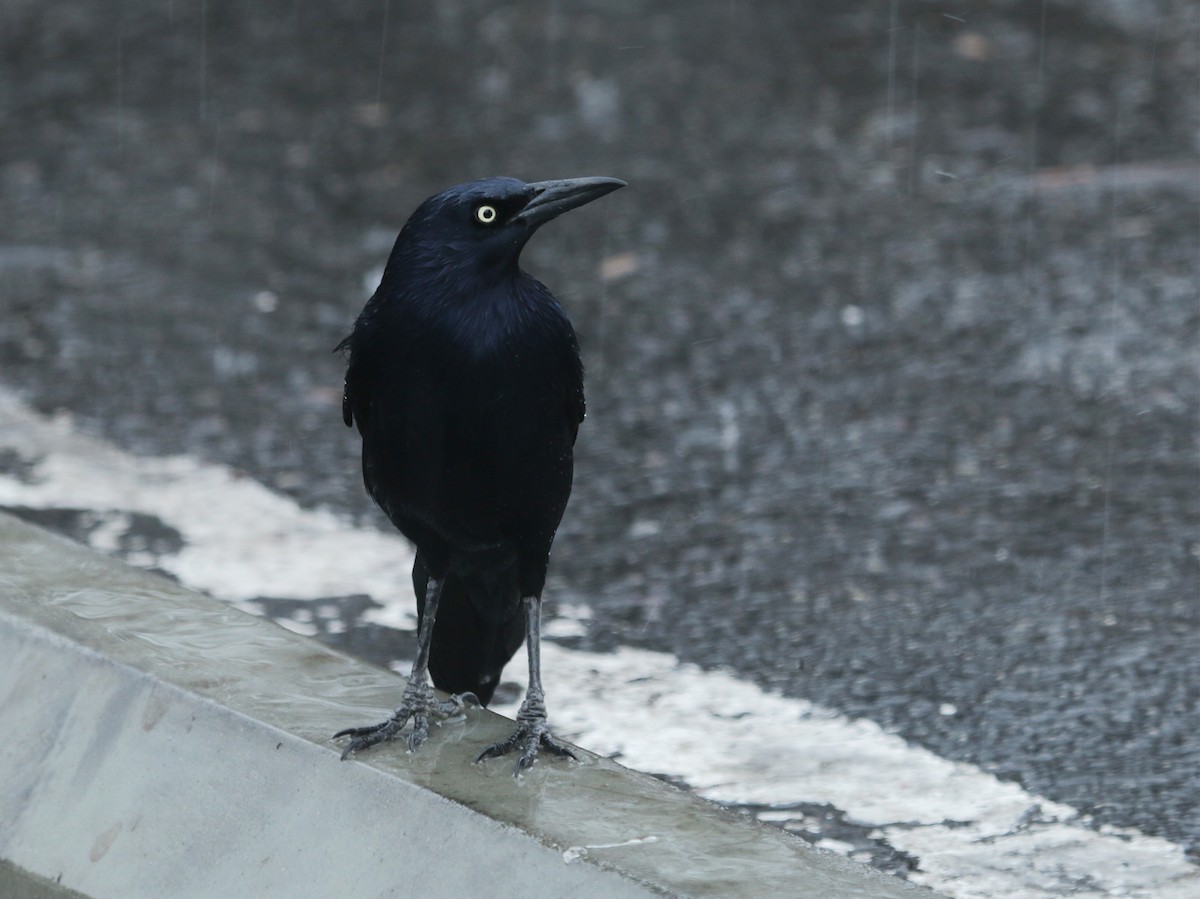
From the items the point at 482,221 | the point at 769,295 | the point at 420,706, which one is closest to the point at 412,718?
the point at 420,706

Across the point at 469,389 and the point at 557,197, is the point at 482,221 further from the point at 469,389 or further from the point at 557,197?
the point at 469,389

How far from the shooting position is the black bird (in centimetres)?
342

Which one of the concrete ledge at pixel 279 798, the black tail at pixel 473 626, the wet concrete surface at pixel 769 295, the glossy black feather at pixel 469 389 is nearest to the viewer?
the concrete ledge at pixel 279 798

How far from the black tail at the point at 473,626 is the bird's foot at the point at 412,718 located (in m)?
0.13

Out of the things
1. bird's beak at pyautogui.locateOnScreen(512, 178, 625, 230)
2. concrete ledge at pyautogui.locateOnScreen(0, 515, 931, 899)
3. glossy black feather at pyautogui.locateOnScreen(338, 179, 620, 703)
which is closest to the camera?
concrete ledge at pyautogui.locateOnScreen(0, 515, 931, 899)

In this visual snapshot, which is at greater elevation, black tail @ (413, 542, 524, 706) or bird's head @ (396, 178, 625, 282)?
bird's head @ (396, 178, 625, 282)

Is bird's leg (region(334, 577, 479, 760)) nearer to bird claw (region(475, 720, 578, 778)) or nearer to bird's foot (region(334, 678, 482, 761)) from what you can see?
bird's foot (region(334, 678, 482, 761))

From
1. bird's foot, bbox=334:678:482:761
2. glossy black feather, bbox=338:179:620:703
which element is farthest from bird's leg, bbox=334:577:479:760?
glossy black feather, bbox=338:179:620:703

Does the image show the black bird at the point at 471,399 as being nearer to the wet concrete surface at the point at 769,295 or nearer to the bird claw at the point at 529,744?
the bird claw at the point at 529,744

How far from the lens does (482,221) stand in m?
3.52

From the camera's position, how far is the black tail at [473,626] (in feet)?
Result: 12.3

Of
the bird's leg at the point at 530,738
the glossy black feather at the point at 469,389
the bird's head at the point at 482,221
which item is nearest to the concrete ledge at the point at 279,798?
the bird's leg at the point at 530,738

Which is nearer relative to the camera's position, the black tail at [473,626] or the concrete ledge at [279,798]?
the concrete ledge at [279,798]

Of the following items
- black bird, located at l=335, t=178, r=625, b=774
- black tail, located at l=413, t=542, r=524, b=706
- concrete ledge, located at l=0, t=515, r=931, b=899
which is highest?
black bird, located at l=335, t=178, r=625, b=774
